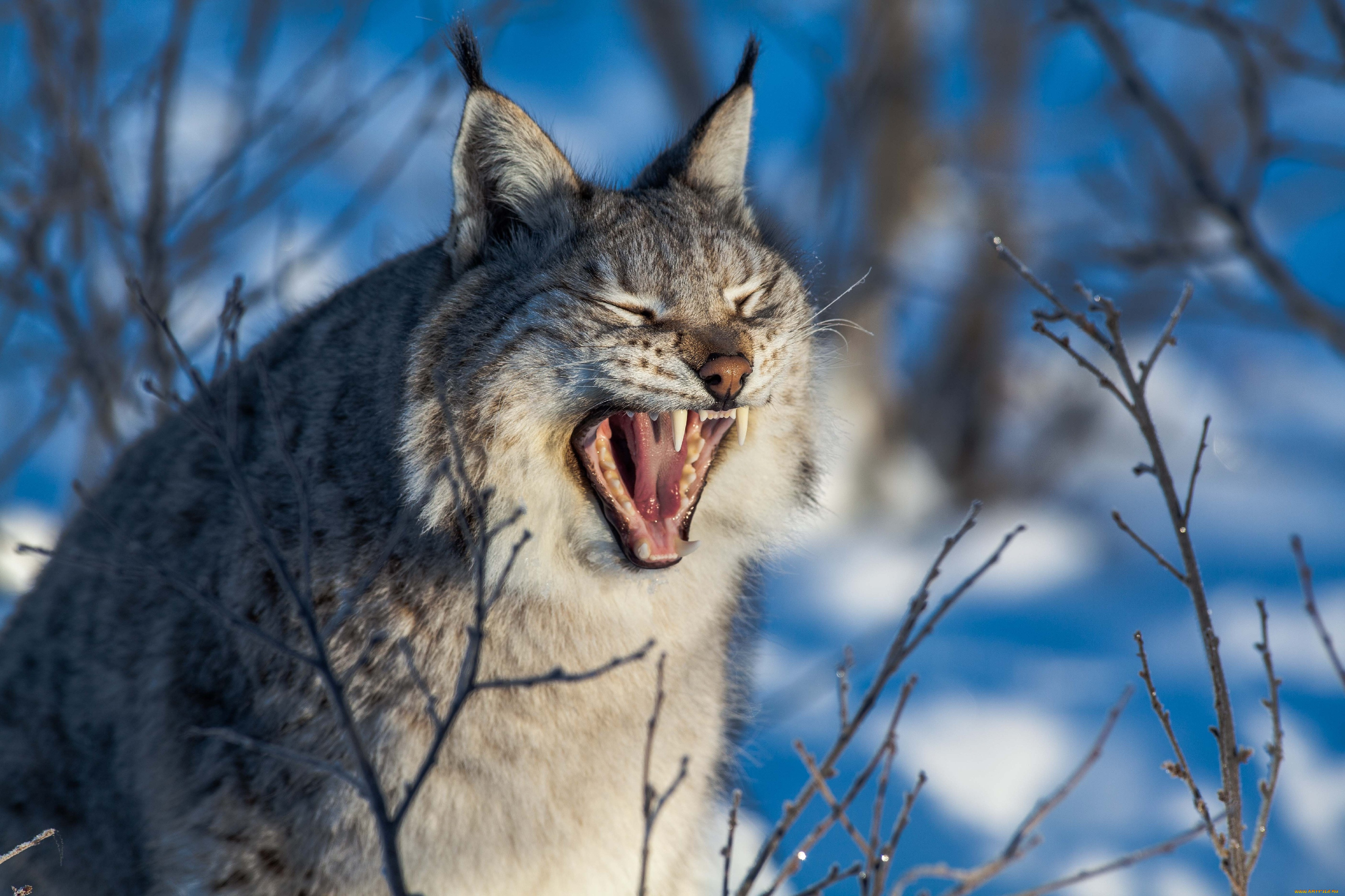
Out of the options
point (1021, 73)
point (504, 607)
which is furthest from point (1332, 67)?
point (1021, 73)

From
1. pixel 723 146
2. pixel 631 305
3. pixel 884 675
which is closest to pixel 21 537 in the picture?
pixel 723 146

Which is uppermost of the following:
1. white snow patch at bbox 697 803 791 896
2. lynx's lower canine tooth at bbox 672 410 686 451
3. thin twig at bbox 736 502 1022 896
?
lynx's lower canine tooth at bbox 672 410 686 451

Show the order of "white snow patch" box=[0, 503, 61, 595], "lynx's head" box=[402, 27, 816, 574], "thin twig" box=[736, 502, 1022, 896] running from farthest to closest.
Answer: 1. "white snow patch" box=[0, 503, 61, 595]
2. "lynx's head" box=[402, 27, 816, 574]
3. "thin twig" box=[736, 502, 1022, 896]

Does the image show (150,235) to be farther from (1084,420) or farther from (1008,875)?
(1084,420)

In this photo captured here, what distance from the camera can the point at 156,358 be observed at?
13.8 ft

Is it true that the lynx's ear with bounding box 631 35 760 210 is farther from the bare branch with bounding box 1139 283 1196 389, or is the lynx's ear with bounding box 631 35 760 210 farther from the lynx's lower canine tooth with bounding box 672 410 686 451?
the bare branch with bounding box 1139 283 1196 389

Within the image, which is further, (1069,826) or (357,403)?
(1069,826)

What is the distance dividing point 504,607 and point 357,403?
0.58 m

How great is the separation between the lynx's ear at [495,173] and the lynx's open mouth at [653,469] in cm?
48

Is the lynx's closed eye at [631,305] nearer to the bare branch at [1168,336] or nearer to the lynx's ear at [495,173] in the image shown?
the lynx's ear at [495,173]

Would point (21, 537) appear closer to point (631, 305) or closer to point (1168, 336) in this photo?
point (631, 305)

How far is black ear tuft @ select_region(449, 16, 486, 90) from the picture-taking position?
235cm

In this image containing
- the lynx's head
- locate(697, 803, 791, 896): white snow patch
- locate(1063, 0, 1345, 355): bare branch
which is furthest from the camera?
locate(1063, 0, 1345, 355): bare branch

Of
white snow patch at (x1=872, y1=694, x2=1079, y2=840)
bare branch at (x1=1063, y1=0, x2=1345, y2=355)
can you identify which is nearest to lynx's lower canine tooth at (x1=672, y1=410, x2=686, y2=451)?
bare branch at (x1=1063, y1=0, x2=1345, y2=355)
